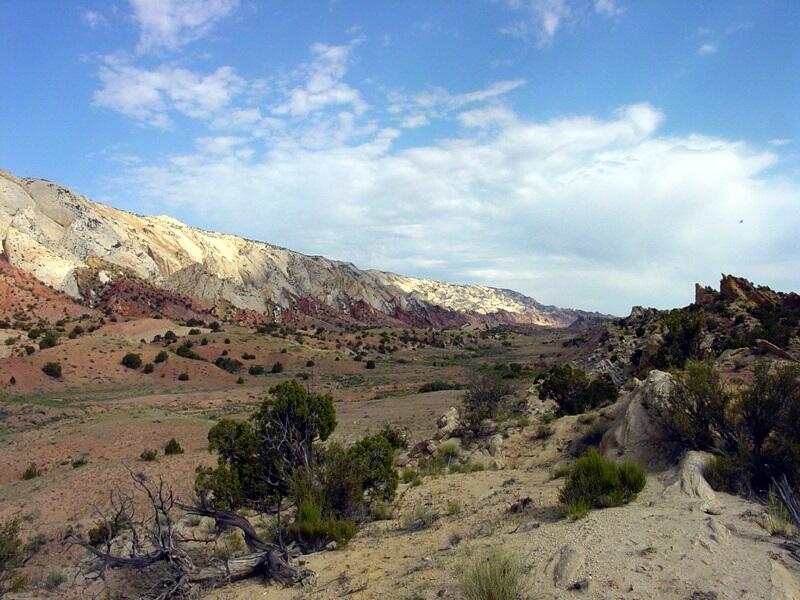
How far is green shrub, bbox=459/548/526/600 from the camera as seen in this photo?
4.93 meters

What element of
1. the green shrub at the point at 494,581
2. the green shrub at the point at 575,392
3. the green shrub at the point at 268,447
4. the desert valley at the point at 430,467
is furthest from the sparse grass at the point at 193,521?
the green shrub at the point at 575,392

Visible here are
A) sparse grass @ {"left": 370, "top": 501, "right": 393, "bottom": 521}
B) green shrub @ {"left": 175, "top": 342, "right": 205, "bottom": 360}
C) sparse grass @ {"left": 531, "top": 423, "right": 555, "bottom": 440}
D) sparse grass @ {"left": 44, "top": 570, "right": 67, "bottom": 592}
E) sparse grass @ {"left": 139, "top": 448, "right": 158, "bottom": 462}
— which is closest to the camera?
sparse grass @ {"left": 44, "top": 570, "right": 67, "bottom": 592}

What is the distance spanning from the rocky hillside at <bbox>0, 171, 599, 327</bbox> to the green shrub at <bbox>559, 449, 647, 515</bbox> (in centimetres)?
6746

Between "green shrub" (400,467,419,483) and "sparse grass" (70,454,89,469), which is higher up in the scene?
"green shrub" (400,467,419,483)

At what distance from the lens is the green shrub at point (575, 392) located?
17406 mm

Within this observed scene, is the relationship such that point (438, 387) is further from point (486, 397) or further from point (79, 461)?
point (79, 461)

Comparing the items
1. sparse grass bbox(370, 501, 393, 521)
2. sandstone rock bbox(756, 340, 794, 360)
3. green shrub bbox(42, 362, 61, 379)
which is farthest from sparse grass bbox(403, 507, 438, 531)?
green shrub bbox(42, 362, 61, 379)

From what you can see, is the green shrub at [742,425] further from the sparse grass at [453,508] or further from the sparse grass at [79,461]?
the sparse grass at [79,461]

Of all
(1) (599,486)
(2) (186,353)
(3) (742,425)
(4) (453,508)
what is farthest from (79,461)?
(2) (186,353)

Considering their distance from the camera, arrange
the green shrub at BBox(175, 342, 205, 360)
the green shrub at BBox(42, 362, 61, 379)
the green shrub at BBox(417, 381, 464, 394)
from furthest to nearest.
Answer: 1. the green shrub at BBox(175, 342, 205, 360)
2. the green shrub at BBox(417, 381, 464, 394)
3. the green shrub at BBox(42, 362, 61, 379)

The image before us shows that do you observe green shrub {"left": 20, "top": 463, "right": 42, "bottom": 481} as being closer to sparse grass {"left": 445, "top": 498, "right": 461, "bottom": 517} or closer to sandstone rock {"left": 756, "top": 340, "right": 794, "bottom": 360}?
sparse grass {"left": 445, "top": 498, "right": 461, "bottom": 517}

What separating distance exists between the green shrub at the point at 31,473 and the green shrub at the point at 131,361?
79.0 feet

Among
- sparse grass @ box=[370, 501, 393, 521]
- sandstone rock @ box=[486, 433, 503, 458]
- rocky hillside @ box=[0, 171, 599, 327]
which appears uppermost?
rocky hillside @ box=[0, 171, 599, 327]

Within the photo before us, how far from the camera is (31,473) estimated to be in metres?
16.9
